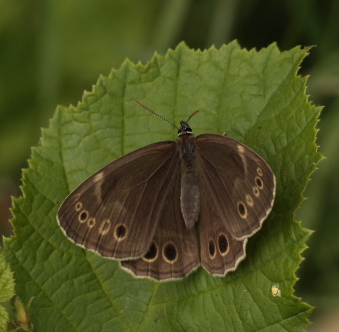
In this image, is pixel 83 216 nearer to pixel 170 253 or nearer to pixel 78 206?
pixel 78 206

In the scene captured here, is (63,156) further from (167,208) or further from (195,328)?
(195,328)

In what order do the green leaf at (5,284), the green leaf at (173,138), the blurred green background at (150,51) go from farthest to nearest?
the blurred green background at (150,51) → the green leaf at (173,138) → the green leaf at (5,284)

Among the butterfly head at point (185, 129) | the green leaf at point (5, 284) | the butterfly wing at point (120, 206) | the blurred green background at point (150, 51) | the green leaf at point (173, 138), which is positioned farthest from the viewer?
the blurred green background at point (150, 51)

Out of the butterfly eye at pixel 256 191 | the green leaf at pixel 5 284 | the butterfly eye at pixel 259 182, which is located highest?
the butterfly eye at pixel 259 182

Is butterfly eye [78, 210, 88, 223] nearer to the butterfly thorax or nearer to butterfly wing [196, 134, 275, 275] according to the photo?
the butterfly thorax

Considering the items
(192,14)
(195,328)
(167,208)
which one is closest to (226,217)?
(167,208)

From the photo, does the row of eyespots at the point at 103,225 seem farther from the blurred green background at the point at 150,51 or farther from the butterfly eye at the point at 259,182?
the blurred green background at the point at 150,51

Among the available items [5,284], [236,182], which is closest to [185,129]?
[236,182]

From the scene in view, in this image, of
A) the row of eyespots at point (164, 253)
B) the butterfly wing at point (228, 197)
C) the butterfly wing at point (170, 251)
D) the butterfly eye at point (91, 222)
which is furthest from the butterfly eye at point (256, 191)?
the butterfly eye at point (91, 222)
